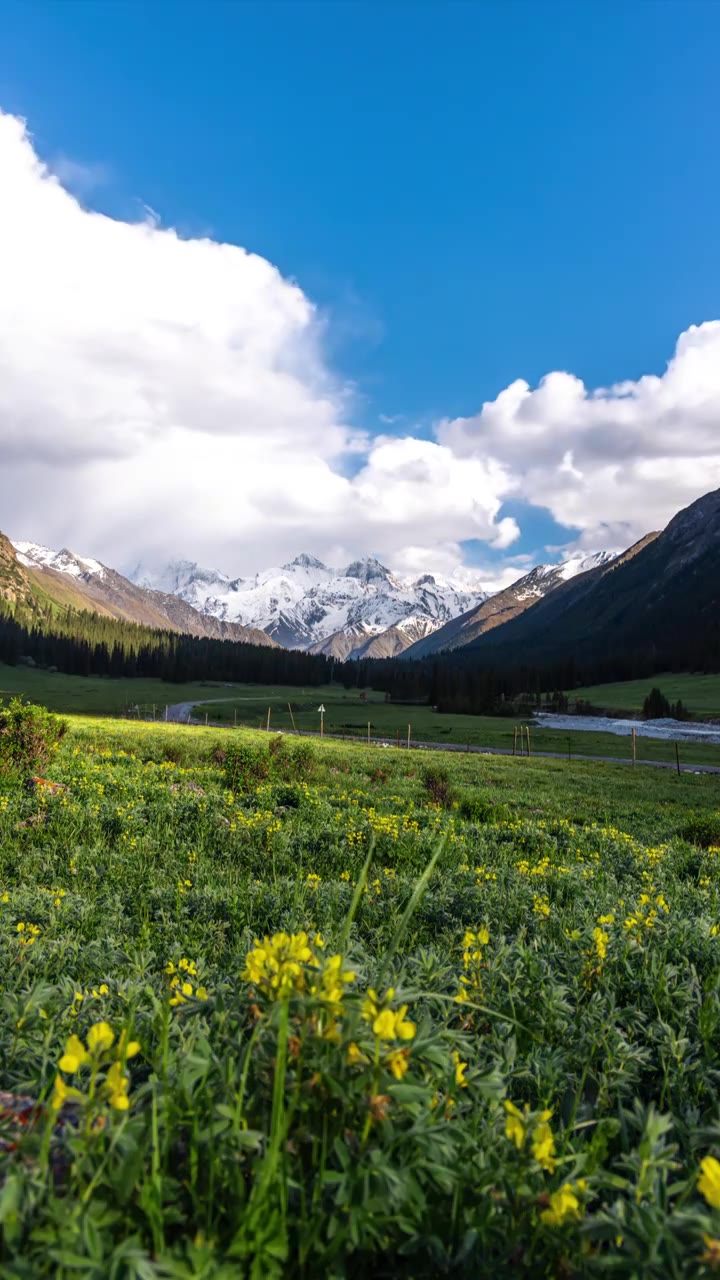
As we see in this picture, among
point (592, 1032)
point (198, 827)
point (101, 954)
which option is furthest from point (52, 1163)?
point (198, 827)

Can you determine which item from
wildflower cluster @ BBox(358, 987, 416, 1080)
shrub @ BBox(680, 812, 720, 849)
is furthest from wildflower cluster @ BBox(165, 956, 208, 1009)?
shrub @ BBox(680, 812, 720, 849)

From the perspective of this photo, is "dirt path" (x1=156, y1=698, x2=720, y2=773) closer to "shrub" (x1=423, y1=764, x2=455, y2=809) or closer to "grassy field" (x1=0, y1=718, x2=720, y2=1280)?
"shrub" (x1=423, y1=764, x2=455, y2=809)

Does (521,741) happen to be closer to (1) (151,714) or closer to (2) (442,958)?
(1) (151,714)

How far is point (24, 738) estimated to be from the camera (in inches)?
590

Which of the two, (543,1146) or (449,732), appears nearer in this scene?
(543,1146)

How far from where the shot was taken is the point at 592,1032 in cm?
342

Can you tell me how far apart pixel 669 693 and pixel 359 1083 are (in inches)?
6503

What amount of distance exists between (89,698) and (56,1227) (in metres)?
126

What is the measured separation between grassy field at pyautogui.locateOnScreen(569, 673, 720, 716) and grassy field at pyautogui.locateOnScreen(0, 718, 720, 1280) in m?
125

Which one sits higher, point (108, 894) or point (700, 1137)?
point (700, 1137)

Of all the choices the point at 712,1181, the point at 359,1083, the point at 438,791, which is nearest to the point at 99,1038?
the point at 359,1083

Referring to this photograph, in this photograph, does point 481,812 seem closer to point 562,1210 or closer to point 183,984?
point 183,984

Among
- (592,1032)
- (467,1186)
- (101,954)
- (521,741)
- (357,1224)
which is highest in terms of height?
(357,1224)

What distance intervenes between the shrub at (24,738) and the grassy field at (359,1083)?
26.9ft
